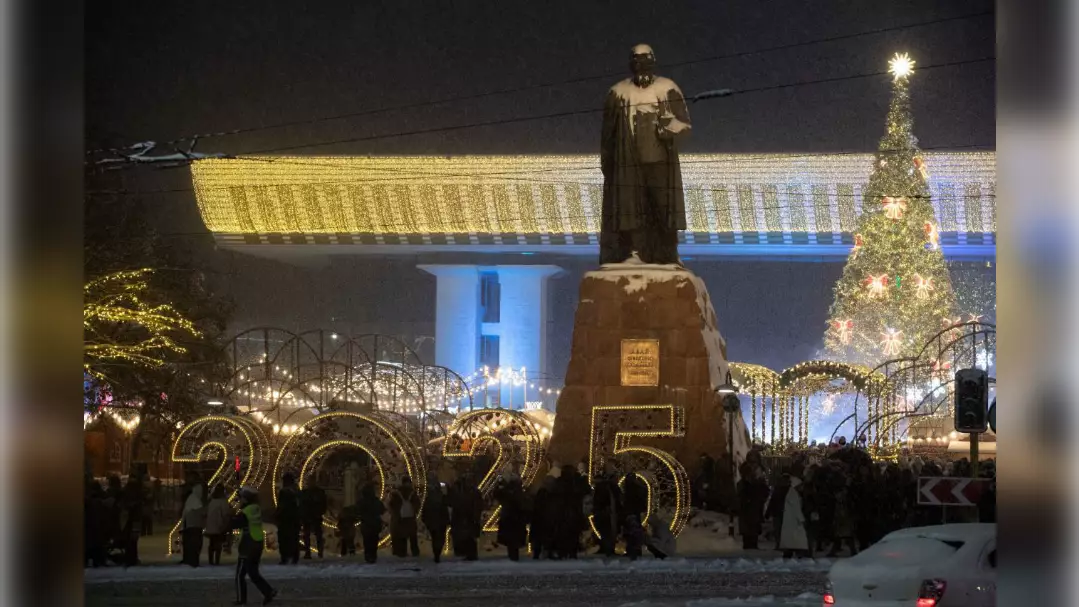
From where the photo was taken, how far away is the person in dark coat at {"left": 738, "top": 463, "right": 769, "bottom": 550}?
1730 cm

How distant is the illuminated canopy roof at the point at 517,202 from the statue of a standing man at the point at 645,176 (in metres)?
20.7

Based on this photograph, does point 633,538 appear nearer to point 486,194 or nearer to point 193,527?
point 193,527

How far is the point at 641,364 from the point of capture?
19562mm

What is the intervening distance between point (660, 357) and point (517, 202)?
23675 mm

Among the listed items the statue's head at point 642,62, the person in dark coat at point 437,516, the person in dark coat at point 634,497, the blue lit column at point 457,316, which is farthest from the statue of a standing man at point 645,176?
the blue lit column at point 457,316

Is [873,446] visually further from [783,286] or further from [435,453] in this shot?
[783,286]

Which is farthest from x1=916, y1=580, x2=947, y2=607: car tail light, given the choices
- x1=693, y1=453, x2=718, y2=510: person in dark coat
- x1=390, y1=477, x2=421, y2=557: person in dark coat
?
x1=693, y1=453, x2=718, y2=510: person in dark coat

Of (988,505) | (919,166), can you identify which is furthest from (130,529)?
(919,166)

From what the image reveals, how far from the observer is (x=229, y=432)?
18547mm

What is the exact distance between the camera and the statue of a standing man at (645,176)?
2031 cm

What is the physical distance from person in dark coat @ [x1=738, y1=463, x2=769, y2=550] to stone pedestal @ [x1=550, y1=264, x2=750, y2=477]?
1781 millimetres

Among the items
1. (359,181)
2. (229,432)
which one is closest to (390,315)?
(359,181)
